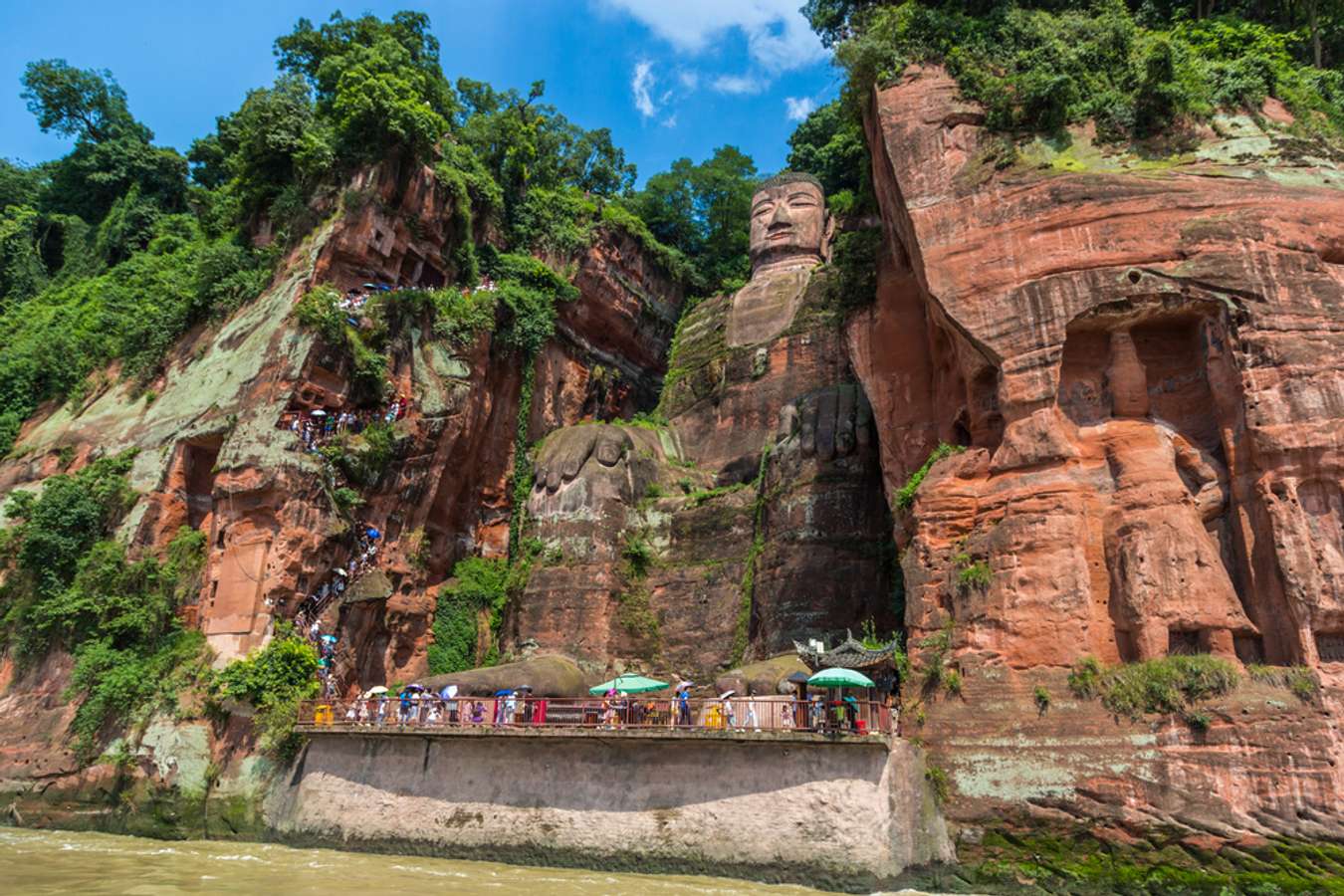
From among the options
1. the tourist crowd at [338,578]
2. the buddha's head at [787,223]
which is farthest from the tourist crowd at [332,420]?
the buddha's head at [787,223]

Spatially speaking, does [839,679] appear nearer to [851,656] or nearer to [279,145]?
[851,656]

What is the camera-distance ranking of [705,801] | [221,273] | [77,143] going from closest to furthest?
1. [705,801]
2. [221,273]
3. [77,143]

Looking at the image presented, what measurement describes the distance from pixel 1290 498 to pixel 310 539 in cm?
1936

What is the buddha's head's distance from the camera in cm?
3572

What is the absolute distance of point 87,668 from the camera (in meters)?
21.5

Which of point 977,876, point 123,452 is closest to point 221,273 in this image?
point 123,452

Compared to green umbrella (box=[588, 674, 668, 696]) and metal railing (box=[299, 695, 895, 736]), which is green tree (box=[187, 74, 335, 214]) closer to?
metal railing (box=[299, 695, 895, 736])

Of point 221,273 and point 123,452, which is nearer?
point 123,452

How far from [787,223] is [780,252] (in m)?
1.18

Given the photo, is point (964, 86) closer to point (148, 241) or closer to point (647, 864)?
point (647, 864)

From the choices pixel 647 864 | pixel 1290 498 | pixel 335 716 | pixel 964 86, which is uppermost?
pixel 964 86

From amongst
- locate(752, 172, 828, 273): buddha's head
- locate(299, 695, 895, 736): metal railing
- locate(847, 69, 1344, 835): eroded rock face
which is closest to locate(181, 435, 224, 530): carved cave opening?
locate(299, 695, 895, 736): metal railing

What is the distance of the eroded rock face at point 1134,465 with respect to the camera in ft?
44.7

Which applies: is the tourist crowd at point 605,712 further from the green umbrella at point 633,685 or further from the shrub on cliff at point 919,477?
the shrub on cliff at point 919,477
